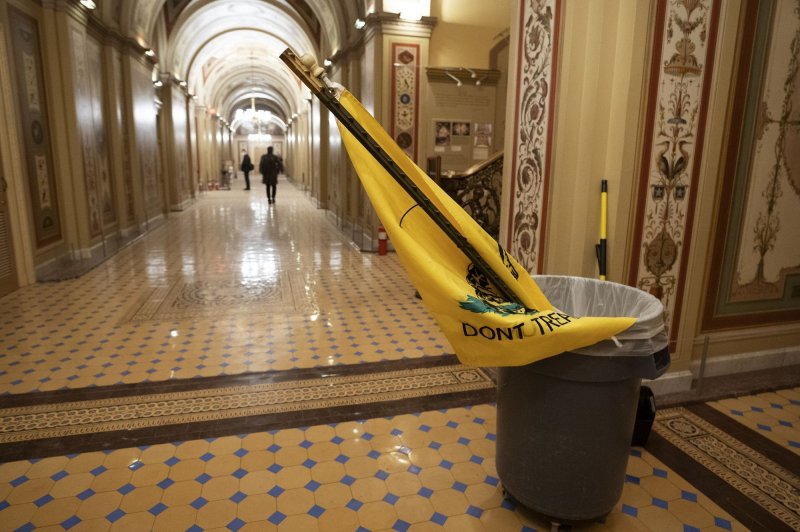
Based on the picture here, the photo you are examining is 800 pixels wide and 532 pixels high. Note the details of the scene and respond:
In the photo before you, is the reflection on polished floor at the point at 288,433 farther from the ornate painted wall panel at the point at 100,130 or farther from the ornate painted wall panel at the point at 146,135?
the ornate painted wall panel at the point at 146,135

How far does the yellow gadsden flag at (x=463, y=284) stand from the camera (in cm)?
188

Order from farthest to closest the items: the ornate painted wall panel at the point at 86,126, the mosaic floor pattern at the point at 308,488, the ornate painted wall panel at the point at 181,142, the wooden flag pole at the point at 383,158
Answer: the ornate painted wall panel at the point at 181,142
the ornate painted wall panel at the point at 86,126
the mosaic floor pattern at the point at 308,488
the wooden flag pole at the point at 383,158

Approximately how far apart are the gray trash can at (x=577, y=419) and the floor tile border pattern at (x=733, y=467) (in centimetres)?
86

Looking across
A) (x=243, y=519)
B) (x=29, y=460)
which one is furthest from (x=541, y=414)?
(x=29, y=460)

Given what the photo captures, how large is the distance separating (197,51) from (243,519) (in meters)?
18.9

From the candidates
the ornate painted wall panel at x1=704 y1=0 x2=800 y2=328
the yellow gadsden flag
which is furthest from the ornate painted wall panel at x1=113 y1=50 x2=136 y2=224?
the ornate painted wall panel at x1=704 y1=0 x2=800 y2=328

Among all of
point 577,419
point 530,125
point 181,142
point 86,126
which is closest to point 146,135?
point 86,126

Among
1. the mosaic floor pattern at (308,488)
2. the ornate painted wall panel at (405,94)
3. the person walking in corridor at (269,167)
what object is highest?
the ornate painted wall panel at (405,94)

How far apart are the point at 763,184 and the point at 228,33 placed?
63.0 feet

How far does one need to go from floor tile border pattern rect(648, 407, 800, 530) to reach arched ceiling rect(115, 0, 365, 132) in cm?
880

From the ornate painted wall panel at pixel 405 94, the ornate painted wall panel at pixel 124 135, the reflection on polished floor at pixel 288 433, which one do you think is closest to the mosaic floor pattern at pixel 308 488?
the reflection on polished floor at pixel 288 433

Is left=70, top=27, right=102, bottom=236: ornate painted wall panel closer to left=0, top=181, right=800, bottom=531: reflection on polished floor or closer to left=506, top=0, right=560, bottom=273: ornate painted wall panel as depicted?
left=0, top=181, right=800, bottom=531: reflection on polished floor

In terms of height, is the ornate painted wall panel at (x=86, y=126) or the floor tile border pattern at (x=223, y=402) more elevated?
the ornate painted wall panel at (x=86, y=126)

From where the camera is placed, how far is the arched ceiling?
10.7m
